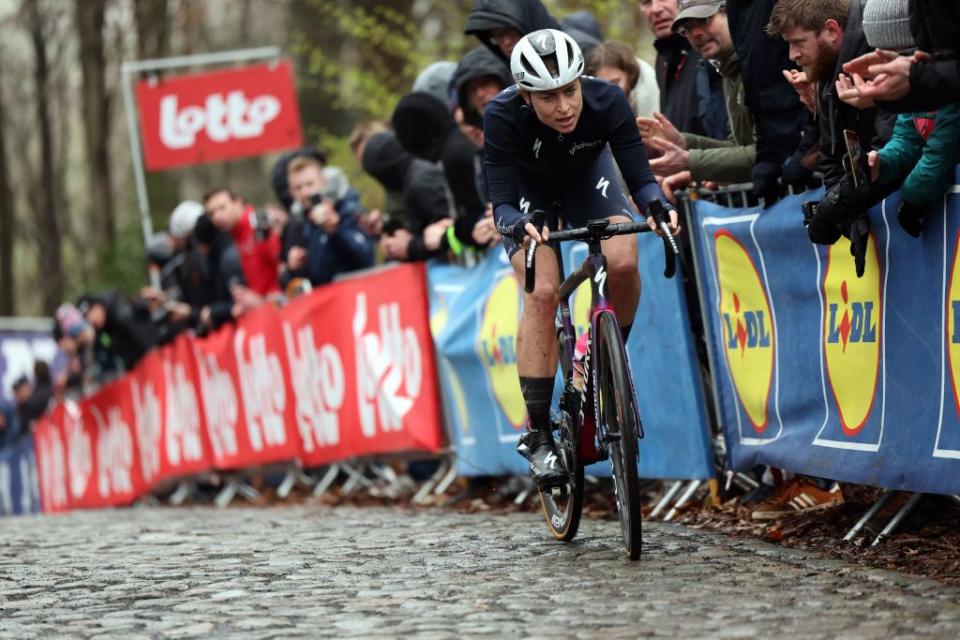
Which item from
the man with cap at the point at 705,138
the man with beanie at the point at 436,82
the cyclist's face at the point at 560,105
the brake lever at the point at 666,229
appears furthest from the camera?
the man with beanie at the point at 436,82

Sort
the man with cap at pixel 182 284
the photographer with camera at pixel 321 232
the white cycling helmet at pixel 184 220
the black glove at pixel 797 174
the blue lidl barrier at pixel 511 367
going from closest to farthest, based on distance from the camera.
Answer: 1. the black glove at pixel 797 174
2. the blue lidl barrier at pixel 511 367
3. the photographer with camera at pixel 321 232
4. the man with cap at pixel 182 284
5. the white cycling helmet at pixel 184 220

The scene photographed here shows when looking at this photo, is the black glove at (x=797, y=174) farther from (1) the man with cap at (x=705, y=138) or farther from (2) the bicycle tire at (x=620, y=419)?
(2) the bicycle tire at (x=620, y=419)

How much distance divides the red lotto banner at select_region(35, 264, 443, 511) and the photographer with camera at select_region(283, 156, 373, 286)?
0.29 meters

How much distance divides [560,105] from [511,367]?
142 inches

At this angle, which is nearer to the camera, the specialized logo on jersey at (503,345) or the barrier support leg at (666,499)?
the barrier support leg at (666,499)

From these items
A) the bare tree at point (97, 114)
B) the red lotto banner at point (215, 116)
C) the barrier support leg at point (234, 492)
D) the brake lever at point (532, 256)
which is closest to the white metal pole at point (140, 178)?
the red lotto banner at point (215, 116)

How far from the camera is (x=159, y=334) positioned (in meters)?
19.6

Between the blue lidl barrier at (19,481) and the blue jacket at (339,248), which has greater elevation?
the blue jacket at (339,248)

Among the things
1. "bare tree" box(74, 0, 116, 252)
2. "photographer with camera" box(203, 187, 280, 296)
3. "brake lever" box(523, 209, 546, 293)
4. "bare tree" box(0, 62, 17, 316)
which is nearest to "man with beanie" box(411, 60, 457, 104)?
"photographer with camera" box(203, 187, 280, 296)

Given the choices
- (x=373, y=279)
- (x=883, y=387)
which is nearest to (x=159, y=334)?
(x=373, y=279)

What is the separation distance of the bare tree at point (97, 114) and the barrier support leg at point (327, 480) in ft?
59.2

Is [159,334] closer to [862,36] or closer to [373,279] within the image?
[373,279]

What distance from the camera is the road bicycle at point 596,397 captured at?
23.6ft

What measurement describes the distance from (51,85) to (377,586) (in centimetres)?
3657
